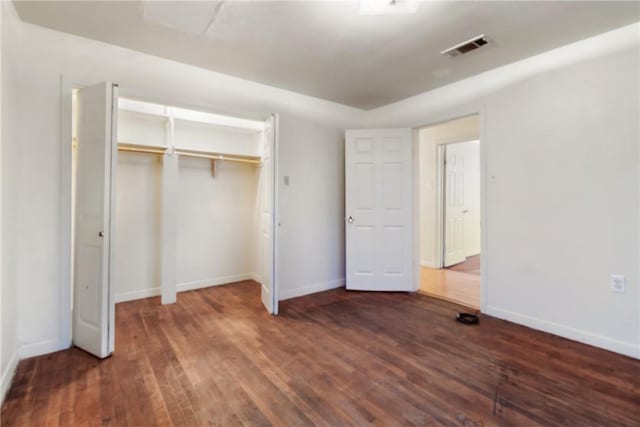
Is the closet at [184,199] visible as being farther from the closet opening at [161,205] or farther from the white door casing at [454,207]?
the white door casing at [454,207]

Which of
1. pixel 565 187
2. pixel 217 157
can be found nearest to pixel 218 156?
pixel 217 157

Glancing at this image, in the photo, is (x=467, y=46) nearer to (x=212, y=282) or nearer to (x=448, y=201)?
(x=448, y=201)

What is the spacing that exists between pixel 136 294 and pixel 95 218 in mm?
1738

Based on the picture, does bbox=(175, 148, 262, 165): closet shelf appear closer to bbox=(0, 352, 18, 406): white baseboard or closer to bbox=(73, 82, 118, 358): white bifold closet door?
bbox=(73, 82, 118, 358): white bifold closet door

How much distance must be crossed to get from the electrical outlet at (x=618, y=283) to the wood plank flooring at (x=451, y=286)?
1.25 meters

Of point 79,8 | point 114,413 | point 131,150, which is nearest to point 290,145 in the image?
point 131,150

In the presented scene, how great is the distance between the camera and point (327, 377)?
2.12m

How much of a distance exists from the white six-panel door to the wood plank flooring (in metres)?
0.40

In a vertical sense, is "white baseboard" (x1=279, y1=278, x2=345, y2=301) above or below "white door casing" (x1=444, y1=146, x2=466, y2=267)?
below

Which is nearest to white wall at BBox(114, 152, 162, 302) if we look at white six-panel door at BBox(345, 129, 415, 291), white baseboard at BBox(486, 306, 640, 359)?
white six-panel door at BBox(345, 129, 415, 291)

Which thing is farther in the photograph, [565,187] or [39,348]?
[565,187]

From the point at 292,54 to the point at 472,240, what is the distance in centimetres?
532

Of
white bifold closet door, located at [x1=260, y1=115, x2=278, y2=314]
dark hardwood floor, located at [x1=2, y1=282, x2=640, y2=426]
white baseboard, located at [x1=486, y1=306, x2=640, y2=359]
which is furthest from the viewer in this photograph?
white bifold closet door, located at [x1=260, y1=115, x2=278, y2=314]

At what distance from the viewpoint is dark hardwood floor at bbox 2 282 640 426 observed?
1.73m
